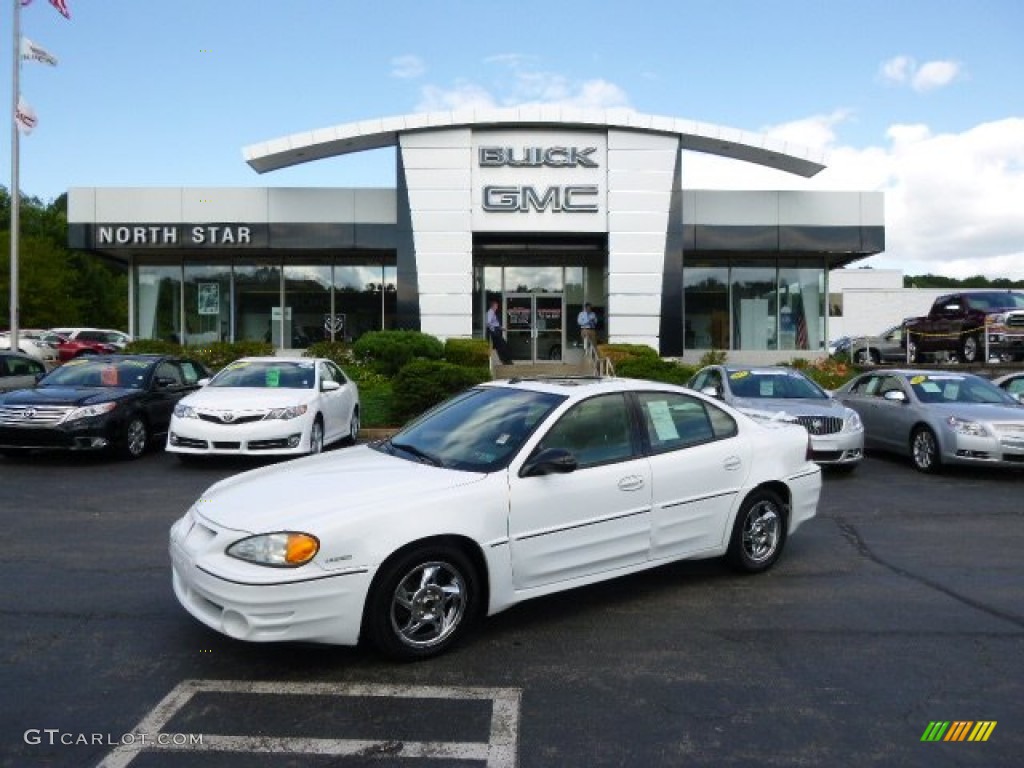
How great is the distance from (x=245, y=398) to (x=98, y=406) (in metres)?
1.99

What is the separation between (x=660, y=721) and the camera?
3.74m

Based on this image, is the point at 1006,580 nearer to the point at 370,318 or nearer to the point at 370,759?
the point at 370,759

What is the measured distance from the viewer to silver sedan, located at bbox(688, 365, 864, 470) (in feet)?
35.2

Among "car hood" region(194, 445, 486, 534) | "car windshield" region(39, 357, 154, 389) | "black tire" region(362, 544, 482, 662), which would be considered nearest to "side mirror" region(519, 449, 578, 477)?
"car hood" region(194, 445, 486, 534)

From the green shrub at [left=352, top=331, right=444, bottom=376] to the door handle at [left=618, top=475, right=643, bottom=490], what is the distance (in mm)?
14835

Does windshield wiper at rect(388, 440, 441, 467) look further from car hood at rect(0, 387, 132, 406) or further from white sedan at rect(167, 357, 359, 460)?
car hood at rect(0, 387, 132, 406)

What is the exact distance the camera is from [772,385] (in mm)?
12102

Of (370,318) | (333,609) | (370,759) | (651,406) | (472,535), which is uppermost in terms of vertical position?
(370,318)

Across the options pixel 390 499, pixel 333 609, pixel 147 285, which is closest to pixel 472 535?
pixel 390 499

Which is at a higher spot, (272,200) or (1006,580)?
(272,200)

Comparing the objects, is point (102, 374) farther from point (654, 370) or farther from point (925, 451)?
point (925, 451)

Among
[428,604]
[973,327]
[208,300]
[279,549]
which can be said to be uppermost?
[208,300]

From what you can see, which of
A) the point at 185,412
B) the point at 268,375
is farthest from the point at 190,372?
the point at 185,412

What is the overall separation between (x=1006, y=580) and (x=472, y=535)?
13.6 feet
